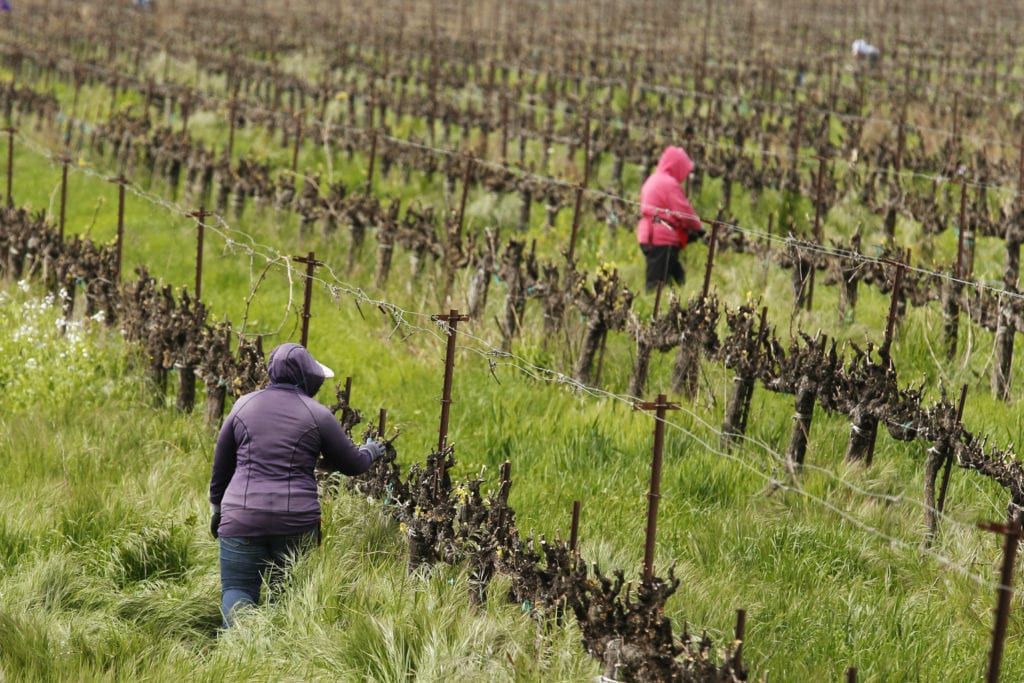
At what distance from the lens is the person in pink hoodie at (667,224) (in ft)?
37.1

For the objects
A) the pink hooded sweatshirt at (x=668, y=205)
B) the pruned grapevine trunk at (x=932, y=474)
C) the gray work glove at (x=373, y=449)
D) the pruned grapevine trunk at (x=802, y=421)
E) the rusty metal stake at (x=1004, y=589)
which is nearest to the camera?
the rusty metal stake at (x=1004, y=589)

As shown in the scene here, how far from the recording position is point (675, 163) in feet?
37.8

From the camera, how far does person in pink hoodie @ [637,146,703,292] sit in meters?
11.3

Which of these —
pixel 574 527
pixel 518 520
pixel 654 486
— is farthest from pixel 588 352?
pixel 654 486

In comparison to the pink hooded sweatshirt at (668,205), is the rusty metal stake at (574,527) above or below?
below

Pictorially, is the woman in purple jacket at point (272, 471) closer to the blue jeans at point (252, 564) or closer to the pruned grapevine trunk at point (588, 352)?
the blue jeans at point (252, 564)

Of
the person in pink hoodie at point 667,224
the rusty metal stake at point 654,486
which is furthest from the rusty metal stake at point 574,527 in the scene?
the person in pink hoodie at point 667,224

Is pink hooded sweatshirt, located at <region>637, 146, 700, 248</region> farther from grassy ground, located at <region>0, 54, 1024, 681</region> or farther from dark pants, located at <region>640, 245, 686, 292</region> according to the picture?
grassy ground, located at <region>0, 54, 1024, 681</region>

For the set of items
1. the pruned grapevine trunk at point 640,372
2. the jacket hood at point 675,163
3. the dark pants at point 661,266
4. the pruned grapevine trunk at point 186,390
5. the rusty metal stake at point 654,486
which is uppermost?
the jacket hood at point 675,163

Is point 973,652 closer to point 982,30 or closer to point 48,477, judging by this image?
point 48,477

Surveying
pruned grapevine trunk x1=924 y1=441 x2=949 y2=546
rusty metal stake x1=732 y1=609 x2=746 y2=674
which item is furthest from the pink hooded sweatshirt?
rusty metal stake x1=732 y1=609 x2=746 y2=674

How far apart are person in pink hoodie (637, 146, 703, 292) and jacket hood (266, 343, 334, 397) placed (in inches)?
225

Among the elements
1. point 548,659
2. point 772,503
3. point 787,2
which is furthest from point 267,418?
point 787,2

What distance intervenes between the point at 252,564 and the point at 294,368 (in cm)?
91
